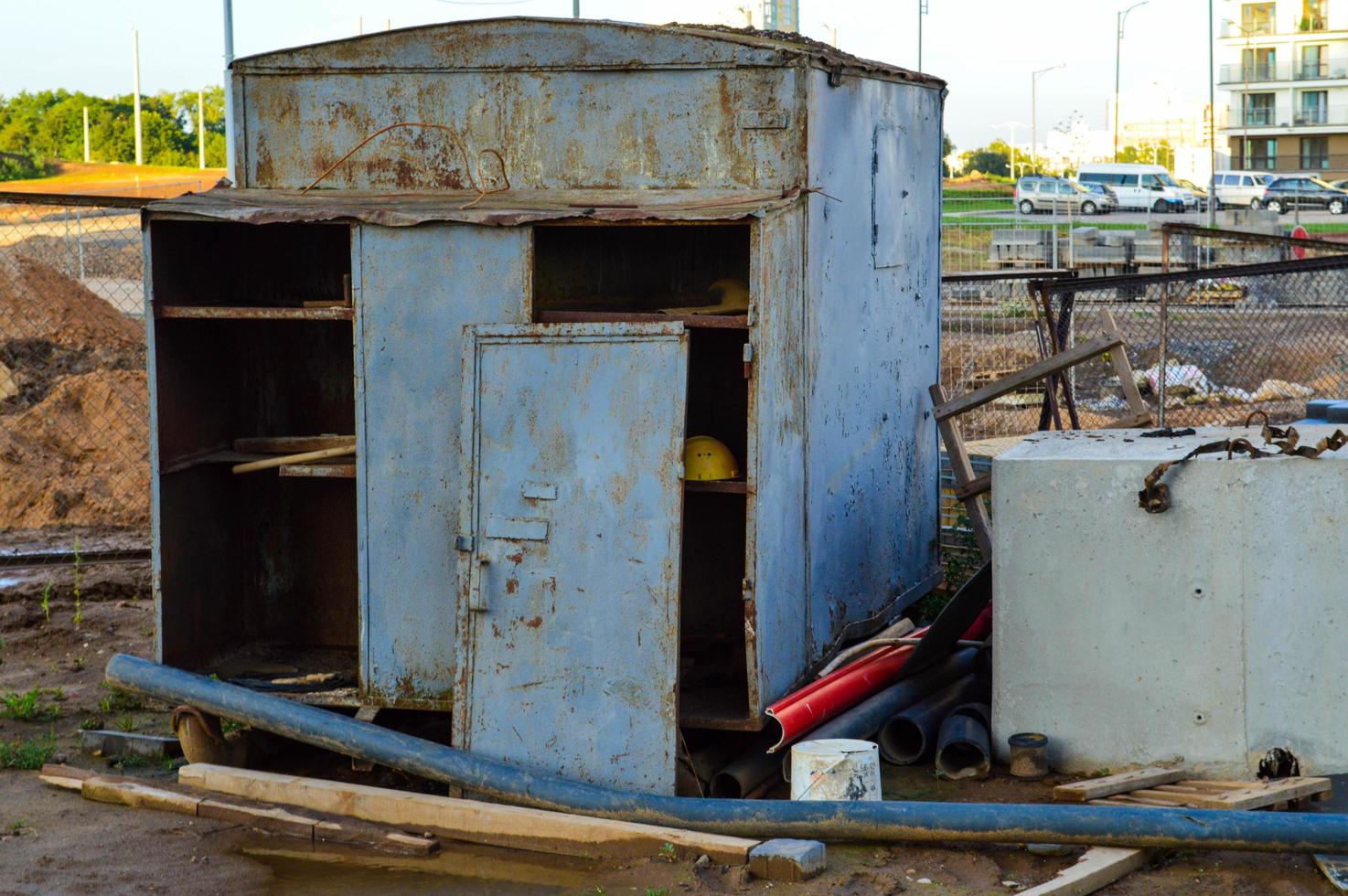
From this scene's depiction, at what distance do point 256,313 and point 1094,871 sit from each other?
424 centimetres

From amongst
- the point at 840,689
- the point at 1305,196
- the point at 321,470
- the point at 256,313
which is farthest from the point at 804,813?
the point at 1305,196

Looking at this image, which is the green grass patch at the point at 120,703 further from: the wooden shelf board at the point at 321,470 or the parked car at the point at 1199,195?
the parked car at the point at 1199,195

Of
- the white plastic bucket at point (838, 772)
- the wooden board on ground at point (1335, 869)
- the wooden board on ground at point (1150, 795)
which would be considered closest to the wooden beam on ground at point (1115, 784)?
the wooden board on ground at point (1150, 795)

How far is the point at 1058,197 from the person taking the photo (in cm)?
4534

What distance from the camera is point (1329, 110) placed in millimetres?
69000

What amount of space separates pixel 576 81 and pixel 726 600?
9.20ft

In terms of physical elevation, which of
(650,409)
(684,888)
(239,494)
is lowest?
(684,888)

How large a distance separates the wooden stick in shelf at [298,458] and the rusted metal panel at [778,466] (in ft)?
6.57

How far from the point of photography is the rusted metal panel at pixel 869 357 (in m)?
7.09

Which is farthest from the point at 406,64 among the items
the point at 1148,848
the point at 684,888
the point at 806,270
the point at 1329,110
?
the point at 1329,110

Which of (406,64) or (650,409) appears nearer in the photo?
(650,409)

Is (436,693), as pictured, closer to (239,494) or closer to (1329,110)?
(239,494)

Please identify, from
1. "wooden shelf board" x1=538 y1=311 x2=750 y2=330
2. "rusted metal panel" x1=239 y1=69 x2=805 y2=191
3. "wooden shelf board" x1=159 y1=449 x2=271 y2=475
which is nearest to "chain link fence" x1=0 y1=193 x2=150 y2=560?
"rusted metal panel" x1=239 y1=69 x2=805 y2=191

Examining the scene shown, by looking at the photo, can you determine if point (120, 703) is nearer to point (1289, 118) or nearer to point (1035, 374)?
point (1035, 374)
